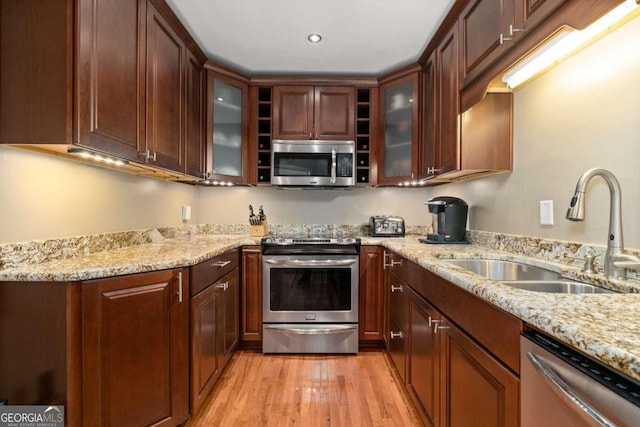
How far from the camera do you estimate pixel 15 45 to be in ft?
3.85

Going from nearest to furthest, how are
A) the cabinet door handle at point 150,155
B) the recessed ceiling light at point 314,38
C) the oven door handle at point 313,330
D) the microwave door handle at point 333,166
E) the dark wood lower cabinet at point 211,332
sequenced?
the dark wood lower cabinet at point 211,332 → the cabinet door handle at point 150,155 → the recessed ceiling light at point 314,38 → the oven door handle at point 313,330 → the microwave door handle at point 333,166

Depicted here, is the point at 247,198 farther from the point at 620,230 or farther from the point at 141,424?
the point at 620,230

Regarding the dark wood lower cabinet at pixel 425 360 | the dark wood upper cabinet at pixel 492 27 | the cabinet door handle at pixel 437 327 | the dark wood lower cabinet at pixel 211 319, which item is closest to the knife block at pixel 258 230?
the dark wood lower cabinet at pixel 211 319

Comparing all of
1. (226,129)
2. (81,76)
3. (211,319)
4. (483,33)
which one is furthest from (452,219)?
(81,76)

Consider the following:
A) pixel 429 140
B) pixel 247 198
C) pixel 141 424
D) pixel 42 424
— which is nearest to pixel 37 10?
pixel 42 424

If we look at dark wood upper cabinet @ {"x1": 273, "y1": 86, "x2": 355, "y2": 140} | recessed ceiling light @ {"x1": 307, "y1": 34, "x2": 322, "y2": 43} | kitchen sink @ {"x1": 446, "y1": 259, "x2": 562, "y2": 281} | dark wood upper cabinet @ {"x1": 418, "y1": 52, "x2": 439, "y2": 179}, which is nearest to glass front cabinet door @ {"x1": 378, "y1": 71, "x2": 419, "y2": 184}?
dark wood upper cabinet @ {"x1": 418, "y1": 52, "x2": 439, "y2": 179}

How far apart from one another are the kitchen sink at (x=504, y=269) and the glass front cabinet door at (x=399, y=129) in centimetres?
107

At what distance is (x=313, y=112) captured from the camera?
2660 millimetres

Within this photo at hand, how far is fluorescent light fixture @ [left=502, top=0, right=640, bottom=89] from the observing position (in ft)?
3.08

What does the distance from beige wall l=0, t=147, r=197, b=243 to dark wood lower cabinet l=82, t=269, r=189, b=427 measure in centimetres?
47

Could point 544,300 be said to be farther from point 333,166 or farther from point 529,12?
point 333,166

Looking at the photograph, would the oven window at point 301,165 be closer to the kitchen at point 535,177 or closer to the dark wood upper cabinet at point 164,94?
the dark wood upper cabinet at point 164,94

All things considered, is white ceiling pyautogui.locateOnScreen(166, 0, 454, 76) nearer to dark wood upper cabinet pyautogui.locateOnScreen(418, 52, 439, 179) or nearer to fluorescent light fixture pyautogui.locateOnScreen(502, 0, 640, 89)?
dark wood upper cabinet pyautogui.locateOnScreen(418, 52, 439, 179)

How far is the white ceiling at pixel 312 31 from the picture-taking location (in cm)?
178
